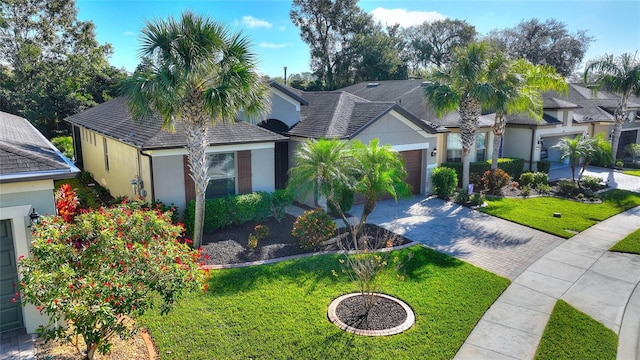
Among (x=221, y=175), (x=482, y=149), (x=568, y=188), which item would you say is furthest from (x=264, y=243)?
(x=568, y=188)

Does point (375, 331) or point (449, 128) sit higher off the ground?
point (449, 128)

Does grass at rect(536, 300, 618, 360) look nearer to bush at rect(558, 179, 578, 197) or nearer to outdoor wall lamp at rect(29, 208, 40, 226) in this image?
outdoor wall lamp at rect(29, 208, 40, 226)

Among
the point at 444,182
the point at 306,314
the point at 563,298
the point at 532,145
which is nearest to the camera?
the point at 306,314

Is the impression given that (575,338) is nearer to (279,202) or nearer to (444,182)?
(279,202)

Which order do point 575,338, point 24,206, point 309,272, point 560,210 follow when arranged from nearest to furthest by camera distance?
point 24,206
point 575,338
point 309,272
point 560,210

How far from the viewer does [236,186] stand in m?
16.0

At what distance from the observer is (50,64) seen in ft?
136

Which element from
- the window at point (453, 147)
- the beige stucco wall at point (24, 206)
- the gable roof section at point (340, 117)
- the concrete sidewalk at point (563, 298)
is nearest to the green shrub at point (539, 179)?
the window at point (453, 147)

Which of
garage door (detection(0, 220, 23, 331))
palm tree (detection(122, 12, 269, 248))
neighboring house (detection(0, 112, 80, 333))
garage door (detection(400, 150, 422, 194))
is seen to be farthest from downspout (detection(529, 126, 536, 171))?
garage door (detection(0, 220, 23, 331))

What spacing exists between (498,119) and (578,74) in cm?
4808

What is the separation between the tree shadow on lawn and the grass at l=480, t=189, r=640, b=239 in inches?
229

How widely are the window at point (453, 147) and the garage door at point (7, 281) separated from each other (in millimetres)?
20027

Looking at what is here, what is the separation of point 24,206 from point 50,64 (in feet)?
136

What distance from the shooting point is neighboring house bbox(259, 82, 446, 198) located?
18.1 metres
